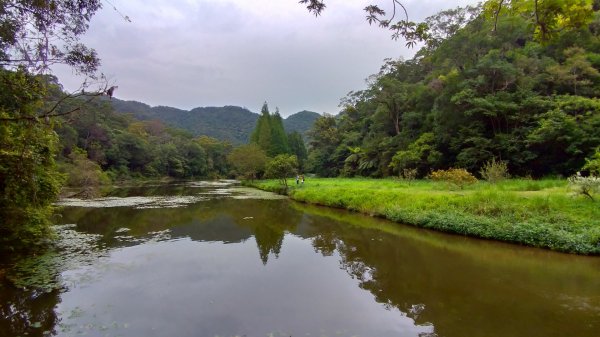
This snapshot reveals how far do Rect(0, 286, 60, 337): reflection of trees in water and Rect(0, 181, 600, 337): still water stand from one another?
3 centimetres

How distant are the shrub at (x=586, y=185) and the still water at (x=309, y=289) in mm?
3143

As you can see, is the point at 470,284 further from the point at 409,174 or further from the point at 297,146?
the point at 297,146

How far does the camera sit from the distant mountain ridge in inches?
5733

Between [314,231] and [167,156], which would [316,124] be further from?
[314,231]

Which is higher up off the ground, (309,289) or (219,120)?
(219,120)

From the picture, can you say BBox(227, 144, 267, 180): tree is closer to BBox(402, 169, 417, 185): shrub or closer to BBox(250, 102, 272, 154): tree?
BBox(250, 102, 272, 154): tree

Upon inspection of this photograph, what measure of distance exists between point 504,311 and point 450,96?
26757mm

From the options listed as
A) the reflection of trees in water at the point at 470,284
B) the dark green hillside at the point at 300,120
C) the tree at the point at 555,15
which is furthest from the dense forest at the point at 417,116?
the dark green hillside at the point at 300,120

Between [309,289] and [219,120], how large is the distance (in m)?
160

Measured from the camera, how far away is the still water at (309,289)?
6.79m

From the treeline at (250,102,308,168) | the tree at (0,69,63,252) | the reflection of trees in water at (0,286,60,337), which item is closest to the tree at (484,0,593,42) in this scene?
the tree at (0,69,63,252)

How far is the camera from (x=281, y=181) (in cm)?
4006

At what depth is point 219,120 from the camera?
163m

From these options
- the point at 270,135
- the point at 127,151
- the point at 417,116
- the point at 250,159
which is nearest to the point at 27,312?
the point at 417,116
